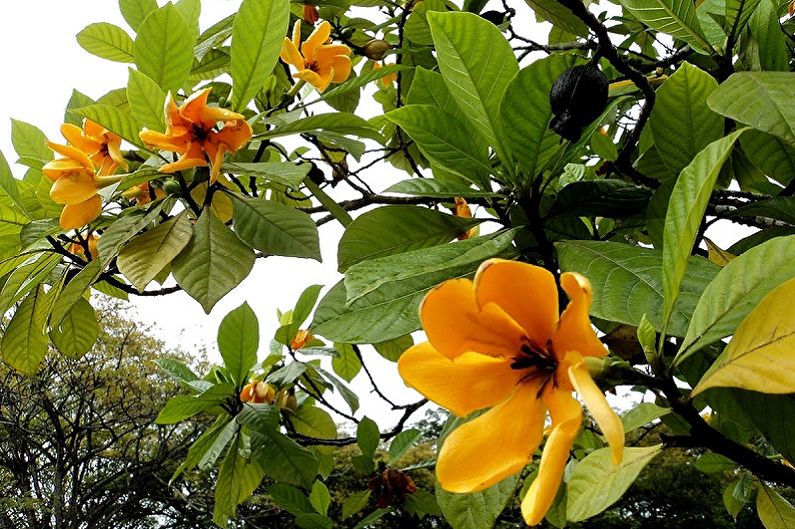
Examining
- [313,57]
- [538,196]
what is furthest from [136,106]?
[538,196]

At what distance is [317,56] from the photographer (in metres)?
0.93

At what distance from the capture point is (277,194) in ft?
4.28

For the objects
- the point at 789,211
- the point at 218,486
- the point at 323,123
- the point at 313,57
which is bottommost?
the point at 218,486

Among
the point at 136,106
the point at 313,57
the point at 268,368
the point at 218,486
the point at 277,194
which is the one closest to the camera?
the point at 136,106

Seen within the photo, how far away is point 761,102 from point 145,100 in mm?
563

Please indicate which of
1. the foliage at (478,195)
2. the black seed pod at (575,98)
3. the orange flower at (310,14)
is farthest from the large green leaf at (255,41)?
the orange flower at (310,14)

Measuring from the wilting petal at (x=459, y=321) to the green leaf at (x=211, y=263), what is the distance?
386 mm

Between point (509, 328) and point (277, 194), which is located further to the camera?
point (277, 194)

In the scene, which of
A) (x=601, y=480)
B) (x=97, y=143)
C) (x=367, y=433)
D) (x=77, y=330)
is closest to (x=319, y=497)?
(x=367, y=433)

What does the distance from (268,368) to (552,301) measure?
161cm

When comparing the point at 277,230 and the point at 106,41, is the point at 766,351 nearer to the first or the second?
the point at 277,230

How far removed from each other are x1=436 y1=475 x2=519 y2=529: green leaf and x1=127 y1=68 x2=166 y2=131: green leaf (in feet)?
1.57

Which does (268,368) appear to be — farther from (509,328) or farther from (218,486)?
(509,328)

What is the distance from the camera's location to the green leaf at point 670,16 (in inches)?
23.8
